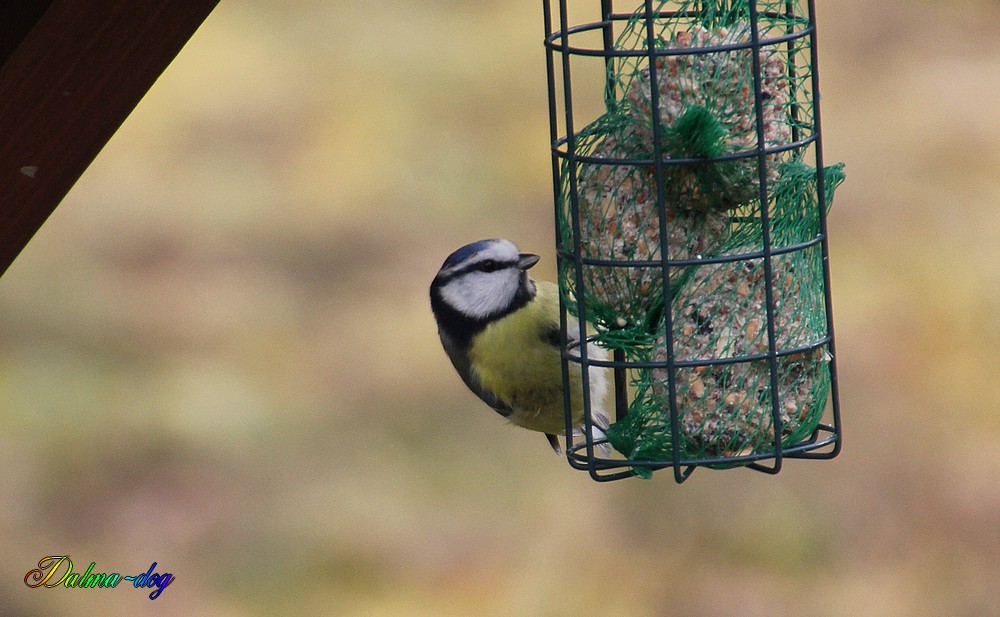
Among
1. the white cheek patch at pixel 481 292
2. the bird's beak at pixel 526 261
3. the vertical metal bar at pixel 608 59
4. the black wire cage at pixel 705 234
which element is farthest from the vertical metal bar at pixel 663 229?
the white cheek patch at pixel 481 292

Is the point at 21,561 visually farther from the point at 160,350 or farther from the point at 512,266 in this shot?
the point at 512,266

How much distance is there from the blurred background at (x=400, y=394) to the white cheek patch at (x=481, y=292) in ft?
9.35

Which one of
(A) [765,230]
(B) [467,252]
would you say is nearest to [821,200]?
(A) [765,230]

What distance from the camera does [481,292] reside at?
3.07 m

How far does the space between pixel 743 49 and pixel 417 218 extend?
3.85 m

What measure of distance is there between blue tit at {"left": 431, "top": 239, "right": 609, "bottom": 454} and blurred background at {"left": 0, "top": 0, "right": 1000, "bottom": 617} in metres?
2.75

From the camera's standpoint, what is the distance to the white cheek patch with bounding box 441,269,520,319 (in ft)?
9.91

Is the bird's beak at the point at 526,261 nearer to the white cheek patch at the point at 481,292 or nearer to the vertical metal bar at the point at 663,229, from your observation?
the white cheek patch at the point at 481,292

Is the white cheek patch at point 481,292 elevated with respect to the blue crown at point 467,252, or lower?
lower

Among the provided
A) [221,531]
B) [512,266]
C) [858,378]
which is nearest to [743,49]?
[512,266]

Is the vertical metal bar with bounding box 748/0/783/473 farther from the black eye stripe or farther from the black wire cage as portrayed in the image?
the black eye stripe

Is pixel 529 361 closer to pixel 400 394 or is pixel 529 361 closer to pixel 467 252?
pixel 467 252

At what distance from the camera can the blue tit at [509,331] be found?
301cm

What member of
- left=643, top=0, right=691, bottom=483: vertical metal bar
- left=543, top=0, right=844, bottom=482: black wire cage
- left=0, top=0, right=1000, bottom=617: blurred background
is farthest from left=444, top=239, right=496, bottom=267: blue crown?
left=0, top=0, right=1000, bottom=617: blurred background
